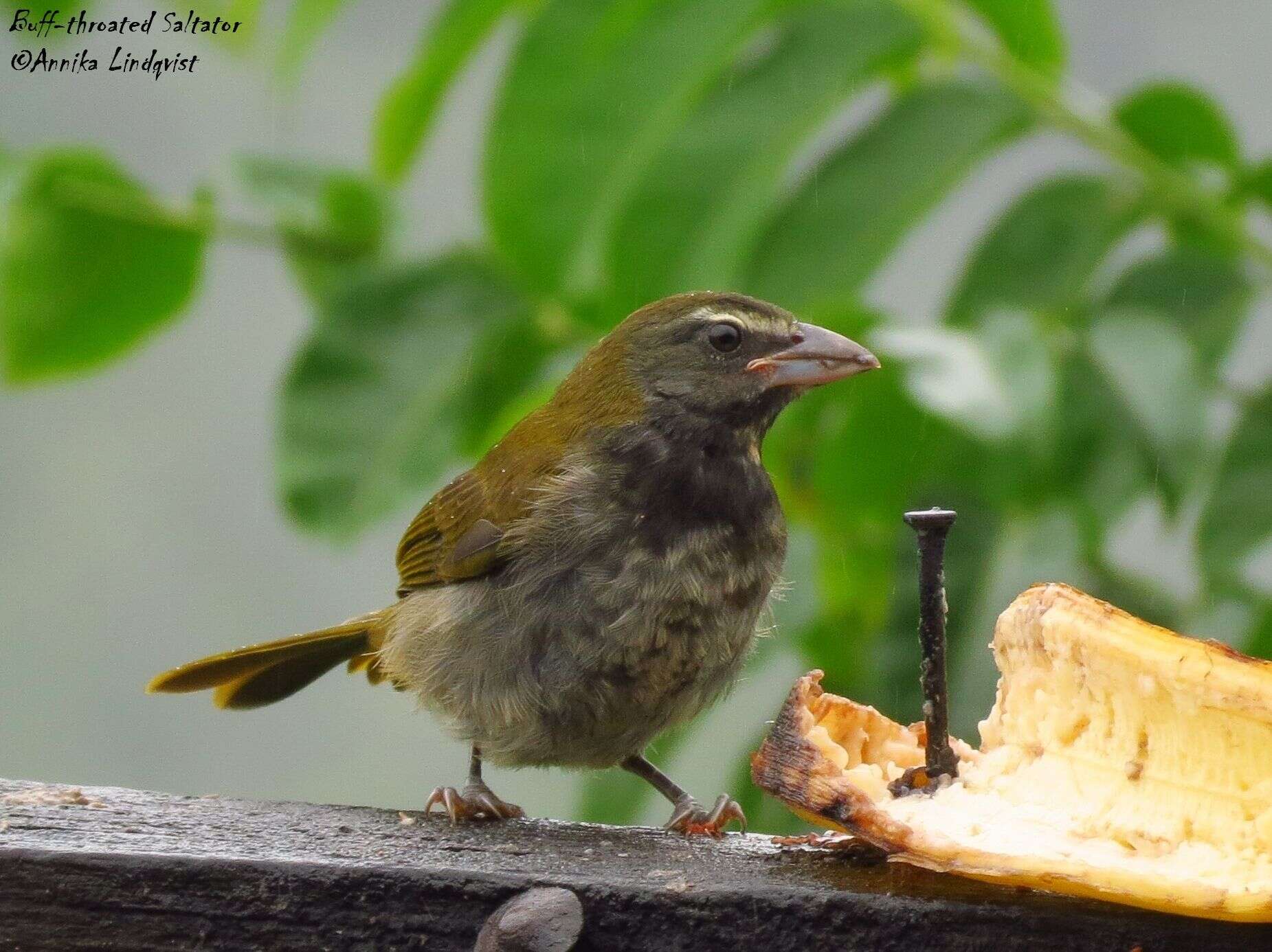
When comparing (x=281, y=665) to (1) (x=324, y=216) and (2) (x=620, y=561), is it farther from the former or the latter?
(1) (x=324, y=216)

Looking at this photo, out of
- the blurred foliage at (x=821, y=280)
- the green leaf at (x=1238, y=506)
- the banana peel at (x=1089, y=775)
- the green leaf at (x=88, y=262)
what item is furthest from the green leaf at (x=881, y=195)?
the banana peel at (x=1089, y=775)

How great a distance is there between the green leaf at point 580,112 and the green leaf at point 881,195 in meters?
0.31

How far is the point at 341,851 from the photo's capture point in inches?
60.1

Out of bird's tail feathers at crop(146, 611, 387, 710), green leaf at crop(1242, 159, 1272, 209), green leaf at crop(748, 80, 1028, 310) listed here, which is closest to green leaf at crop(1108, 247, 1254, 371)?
green leaf at crop(1242, 159, 1272, 209)

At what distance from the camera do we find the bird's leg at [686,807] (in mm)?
2525

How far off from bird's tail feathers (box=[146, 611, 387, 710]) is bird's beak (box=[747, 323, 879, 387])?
0.92m

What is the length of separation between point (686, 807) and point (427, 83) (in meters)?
1.53

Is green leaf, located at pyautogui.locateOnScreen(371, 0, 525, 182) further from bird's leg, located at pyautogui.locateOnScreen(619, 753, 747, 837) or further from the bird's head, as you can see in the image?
bird's leg, located at pyautogui.locateOnScreen(619, 753, 747, 837)

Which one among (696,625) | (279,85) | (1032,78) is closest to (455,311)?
(279,85)

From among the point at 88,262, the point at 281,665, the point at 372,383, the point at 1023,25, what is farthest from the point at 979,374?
the point at 88,262

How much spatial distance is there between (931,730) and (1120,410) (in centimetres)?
145

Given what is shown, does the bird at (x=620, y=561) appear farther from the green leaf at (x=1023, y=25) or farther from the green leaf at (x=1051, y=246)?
the green leaf at (x=1023, y=25)

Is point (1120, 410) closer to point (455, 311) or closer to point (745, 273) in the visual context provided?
point (745, 273)

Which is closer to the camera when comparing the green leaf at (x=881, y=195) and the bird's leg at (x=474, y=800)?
the bird's leg at (x=474, y=800)
